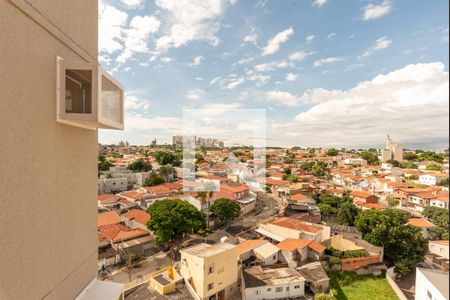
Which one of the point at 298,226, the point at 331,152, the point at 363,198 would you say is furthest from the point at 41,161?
the point at 331,152

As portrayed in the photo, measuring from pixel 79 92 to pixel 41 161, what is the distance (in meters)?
0.44

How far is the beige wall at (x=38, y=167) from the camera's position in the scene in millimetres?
897

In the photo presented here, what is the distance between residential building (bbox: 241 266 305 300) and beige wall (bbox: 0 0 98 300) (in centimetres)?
601

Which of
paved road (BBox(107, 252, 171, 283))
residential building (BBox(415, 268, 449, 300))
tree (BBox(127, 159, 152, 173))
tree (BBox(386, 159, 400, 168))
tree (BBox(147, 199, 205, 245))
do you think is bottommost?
paved road (BBox(107, 252, 171, 283))

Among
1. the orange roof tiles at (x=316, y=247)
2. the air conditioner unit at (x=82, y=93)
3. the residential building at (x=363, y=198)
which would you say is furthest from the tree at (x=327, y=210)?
the air conditioner unit at (x=82, y=93)

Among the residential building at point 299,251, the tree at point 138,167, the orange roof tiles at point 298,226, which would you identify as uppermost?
the tree at point 138,167

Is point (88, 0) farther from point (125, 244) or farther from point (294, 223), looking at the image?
point (294, 223)

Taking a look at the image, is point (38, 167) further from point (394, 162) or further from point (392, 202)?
point (394, 162)

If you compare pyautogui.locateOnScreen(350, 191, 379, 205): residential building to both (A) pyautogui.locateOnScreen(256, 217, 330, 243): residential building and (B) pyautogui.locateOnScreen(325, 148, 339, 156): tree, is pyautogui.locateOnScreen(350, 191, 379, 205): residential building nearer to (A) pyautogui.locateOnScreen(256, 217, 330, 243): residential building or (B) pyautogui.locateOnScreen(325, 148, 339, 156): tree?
(A) pyautogui.locateOnScreen(256, 217, 330, 243): residential building

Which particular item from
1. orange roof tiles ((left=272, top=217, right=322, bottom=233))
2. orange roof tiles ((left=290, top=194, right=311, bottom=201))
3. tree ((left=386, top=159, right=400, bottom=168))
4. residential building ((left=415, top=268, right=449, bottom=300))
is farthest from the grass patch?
tree ((left=386, top=159, right=400, bottom=168))

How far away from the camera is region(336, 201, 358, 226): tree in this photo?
12180mm

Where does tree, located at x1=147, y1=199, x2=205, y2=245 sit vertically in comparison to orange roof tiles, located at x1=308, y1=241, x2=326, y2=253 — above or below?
above

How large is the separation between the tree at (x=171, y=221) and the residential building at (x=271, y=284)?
9.24 ft

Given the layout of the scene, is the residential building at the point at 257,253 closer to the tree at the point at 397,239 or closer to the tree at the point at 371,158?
the tree at the point at 397,239
